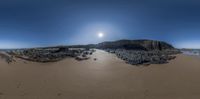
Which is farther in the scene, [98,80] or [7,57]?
[7,57]

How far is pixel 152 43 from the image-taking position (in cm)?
1473

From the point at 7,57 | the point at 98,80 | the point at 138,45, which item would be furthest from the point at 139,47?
Result: the point at 7,57

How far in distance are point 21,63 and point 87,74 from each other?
3.64 m

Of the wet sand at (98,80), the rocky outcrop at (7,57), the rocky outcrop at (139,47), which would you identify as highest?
the rocky outcrop at (139,47)

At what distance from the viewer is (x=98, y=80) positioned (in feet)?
25.8

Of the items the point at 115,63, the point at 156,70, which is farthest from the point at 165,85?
the point at 115,63

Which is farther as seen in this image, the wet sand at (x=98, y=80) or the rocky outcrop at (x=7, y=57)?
the rocky outcrop at (x=7, y=57)

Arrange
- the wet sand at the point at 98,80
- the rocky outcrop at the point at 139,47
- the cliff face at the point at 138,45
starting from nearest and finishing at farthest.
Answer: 1. the wet sand at the point at 98,80
2. the rocky outcrop at the point at 139,47
3. the cliff face at the point at 138,45

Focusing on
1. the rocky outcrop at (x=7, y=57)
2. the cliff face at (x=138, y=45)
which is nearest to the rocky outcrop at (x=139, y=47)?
the cliff face at (x=138, y=45)

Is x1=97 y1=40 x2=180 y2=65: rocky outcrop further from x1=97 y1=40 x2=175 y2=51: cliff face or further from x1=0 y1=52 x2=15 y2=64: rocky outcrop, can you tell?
x1=0 y1=52 x2=15 y2=64: rocky outcrop

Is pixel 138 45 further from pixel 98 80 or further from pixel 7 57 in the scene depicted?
pixel 7 57

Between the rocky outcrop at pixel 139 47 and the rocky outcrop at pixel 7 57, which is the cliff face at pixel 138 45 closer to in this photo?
the rocky outcrop at pixel 139 47

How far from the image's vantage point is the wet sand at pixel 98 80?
663 centimetres

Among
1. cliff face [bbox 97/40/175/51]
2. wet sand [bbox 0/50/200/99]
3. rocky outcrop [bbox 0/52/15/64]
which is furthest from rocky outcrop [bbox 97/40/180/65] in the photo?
rocky outcrop [bbox 0/52/15/64]
